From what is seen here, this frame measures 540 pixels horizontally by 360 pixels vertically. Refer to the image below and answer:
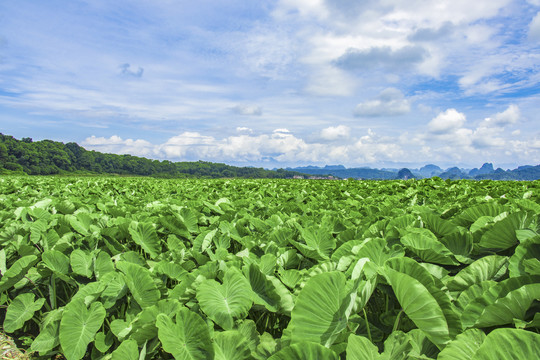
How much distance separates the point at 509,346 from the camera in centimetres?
71

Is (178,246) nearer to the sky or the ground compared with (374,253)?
nearer to the ground

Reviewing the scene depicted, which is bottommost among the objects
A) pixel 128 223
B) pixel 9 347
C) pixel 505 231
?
pixel 9 347

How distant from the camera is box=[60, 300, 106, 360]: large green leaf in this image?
5.29ft

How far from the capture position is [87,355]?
2.08 m

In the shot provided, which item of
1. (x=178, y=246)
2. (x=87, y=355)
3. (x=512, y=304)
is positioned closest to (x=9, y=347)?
(x=87, y=355)

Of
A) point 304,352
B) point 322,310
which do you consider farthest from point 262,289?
point 304,352

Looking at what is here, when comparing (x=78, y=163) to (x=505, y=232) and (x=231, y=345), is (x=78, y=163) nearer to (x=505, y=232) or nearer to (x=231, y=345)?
(x=231, y=345)

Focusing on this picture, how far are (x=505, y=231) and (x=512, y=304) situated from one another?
2.54ft

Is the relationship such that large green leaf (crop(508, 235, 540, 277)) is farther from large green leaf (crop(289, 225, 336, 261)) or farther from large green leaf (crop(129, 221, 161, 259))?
large green leaf (crop(129, 221, 161, 259))

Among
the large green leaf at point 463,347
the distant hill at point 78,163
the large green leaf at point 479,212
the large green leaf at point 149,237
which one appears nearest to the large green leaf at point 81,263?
the large green leaf at point 149,237

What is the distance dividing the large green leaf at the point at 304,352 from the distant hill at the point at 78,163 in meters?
73.5

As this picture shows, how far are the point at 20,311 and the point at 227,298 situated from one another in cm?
176

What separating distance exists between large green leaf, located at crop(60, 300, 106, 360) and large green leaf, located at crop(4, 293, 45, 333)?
693mm

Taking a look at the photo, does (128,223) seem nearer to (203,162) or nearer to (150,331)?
(150,331)
